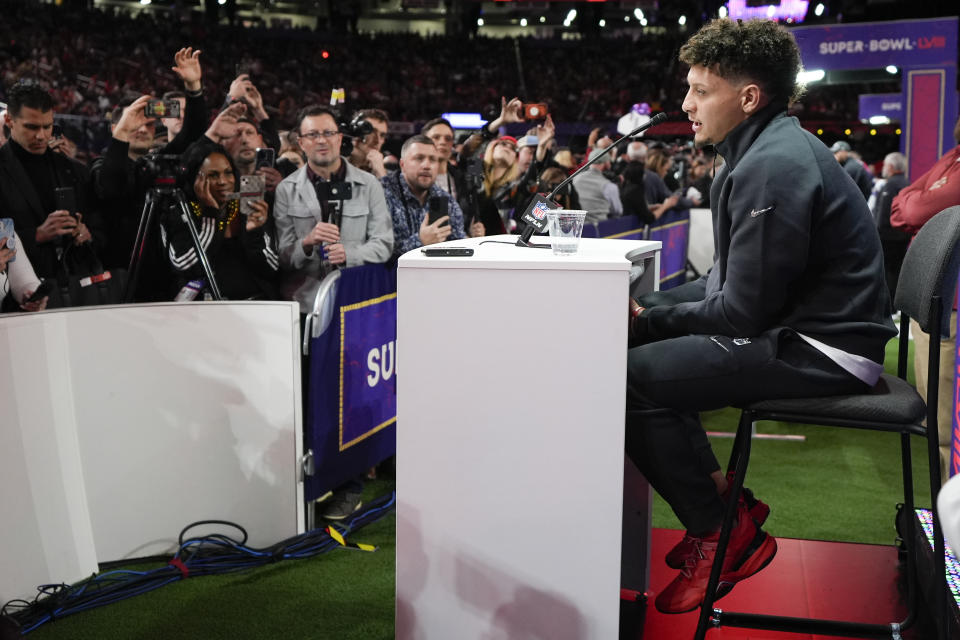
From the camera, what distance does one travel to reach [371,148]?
16.5 feet

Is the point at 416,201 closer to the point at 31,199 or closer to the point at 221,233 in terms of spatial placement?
the point at 221,233

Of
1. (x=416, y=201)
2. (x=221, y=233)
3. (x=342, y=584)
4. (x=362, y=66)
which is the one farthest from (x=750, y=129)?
(x=362, y=66)

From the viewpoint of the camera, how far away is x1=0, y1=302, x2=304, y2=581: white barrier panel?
9.04ft

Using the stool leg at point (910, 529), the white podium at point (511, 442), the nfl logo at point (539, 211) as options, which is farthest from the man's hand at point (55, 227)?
the stool leg at point (910, 529)

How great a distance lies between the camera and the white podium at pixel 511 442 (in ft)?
6.26

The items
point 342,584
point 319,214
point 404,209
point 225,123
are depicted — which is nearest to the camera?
point 342,584

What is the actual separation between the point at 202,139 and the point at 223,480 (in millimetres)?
1421

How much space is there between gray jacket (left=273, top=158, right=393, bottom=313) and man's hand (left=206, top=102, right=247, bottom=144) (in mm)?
301

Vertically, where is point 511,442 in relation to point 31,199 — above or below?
below

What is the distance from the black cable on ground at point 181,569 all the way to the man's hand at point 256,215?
3.89 feet

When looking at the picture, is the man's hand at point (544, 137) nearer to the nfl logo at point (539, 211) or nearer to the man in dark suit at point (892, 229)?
the man in dark suit at point (892, 229)

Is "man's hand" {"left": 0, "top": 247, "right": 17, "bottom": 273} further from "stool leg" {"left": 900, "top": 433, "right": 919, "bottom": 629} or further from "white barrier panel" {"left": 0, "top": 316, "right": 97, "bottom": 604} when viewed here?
"stool leg" {"left": 900, "top": 433, "right": 919, "bottom": 629}

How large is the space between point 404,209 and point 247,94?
86 cm

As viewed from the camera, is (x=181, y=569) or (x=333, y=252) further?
(x=333, y=252)
